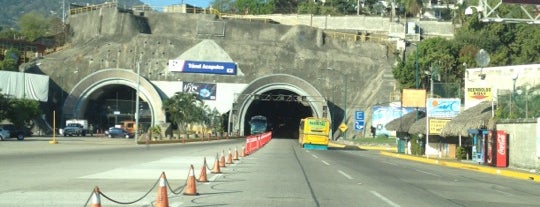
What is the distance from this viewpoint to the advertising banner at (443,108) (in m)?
45.4

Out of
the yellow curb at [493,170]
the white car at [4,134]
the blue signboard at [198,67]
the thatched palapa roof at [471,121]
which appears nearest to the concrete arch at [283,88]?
the blue signboard at [198,67]

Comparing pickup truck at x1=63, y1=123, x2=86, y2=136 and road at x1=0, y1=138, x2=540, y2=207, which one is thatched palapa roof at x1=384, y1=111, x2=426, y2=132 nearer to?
road at x1=0, y1=138, x2=540, y2=207

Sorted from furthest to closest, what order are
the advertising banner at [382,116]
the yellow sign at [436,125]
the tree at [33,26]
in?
the tree at [33,26] → the advertising banner at [382,116] → the yellow sign at [436,125]

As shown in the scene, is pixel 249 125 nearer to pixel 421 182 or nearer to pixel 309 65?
pixel 309 65

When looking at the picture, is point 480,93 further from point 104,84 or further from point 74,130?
point 104,84

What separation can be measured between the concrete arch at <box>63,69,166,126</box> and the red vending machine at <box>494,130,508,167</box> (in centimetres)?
5791

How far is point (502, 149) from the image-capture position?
33125mm

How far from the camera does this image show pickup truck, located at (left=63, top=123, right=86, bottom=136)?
3061 inches

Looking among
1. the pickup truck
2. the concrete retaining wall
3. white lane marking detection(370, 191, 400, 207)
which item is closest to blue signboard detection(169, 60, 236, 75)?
the pickup truck

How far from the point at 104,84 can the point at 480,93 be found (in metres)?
56.6

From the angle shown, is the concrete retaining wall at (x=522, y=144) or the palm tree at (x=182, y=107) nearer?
the concrete retaining wall at (x=522, y=144)

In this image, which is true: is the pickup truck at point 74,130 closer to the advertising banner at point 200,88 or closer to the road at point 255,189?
the advertising banner at point 200,88

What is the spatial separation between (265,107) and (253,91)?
2111 cm

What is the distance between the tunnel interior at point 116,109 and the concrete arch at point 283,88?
13893 millimetres
